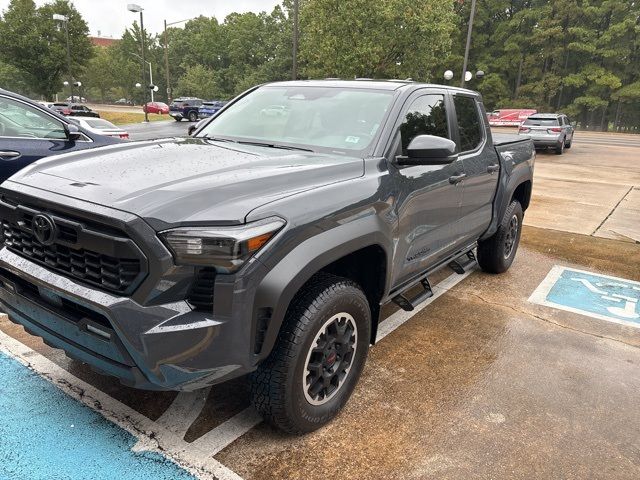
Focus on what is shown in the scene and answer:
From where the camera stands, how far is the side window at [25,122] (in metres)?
4.86

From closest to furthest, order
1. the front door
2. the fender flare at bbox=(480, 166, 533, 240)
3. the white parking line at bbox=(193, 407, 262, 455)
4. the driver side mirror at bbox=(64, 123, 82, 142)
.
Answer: the white parking line at bbox=(193, 407, 262, 455) → the front door → the fender flare at bbox=(480, 166, 533, 240) → the driver side mirror at bbox=(64, 123, 82, 142)

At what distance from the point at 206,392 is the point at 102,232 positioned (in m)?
1.35

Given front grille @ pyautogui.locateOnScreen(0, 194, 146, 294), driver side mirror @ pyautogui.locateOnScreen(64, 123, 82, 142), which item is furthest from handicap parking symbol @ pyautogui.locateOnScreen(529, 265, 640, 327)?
driver side mirror @ pyautogui.locateOnScreen(64, 123, 82, 142)

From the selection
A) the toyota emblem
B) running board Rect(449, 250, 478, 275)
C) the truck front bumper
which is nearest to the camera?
the truck front bumper

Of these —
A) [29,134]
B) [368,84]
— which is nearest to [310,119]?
[368,84]

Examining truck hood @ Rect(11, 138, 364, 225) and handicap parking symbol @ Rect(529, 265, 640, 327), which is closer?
truck hood @ Rect(11, 138, 364, 225)

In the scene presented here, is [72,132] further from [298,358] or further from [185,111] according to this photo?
[185,111]

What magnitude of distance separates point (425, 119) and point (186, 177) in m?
1.90

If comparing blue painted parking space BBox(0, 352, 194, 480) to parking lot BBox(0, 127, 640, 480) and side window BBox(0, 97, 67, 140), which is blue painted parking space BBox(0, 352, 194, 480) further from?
side window BBox(0, 97, 67, 140)

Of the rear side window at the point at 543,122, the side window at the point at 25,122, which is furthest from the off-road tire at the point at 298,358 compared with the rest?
the rear side window at the point at 543,122

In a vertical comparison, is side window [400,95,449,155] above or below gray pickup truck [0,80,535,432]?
above

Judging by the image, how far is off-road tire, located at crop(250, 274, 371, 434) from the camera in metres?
2.32

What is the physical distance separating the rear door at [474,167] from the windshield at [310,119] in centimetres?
103

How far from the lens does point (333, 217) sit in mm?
2439
